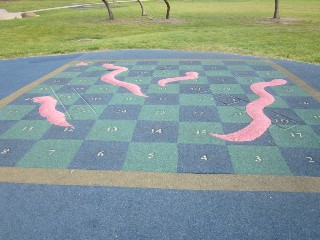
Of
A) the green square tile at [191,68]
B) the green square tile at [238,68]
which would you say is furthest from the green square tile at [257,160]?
the green square tile at [238,68]

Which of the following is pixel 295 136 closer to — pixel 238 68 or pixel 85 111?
pixel 85 111

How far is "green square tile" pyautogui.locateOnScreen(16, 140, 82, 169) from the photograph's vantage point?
5093 millimetres

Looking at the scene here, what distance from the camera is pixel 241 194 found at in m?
4.27

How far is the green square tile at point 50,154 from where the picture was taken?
5093 millimetres

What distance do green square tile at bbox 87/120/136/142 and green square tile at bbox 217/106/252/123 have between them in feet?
6.82

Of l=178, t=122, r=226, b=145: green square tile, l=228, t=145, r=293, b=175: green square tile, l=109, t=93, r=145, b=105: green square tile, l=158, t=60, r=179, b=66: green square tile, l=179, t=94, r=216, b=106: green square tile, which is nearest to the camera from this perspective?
l=228, t=145, r=293, b=175: green square tile

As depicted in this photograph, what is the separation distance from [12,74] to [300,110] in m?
9.61

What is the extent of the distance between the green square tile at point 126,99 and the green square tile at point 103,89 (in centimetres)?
45

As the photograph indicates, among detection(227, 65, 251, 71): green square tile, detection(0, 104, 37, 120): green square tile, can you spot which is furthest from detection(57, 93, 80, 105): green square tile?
detection(227, 65, 251, 71): green square tile

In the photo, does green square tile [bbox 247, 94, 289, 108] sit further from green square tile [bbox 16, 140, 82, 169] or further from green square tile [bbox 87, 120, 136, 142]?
green square tile [bbox 16, 140, 82, 169]

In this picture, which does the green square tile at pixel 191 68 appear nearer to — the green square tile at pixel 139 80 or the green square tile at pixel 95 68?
the green square tile at pixel 139 80

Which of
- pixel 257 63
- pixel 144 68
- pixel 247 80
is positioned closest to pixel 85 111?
pixel 144 68

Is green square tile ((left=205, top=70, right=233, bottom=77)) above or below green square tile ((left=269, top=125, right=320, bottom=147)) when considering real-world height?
below

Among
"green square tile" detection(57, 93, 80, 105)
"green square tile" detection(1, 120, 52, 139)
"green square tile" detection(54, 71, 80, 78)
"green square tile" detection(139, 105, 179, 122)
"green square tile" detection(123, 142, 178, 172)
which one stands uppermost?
"green square tile" detection(123, 142, 178, 172)
